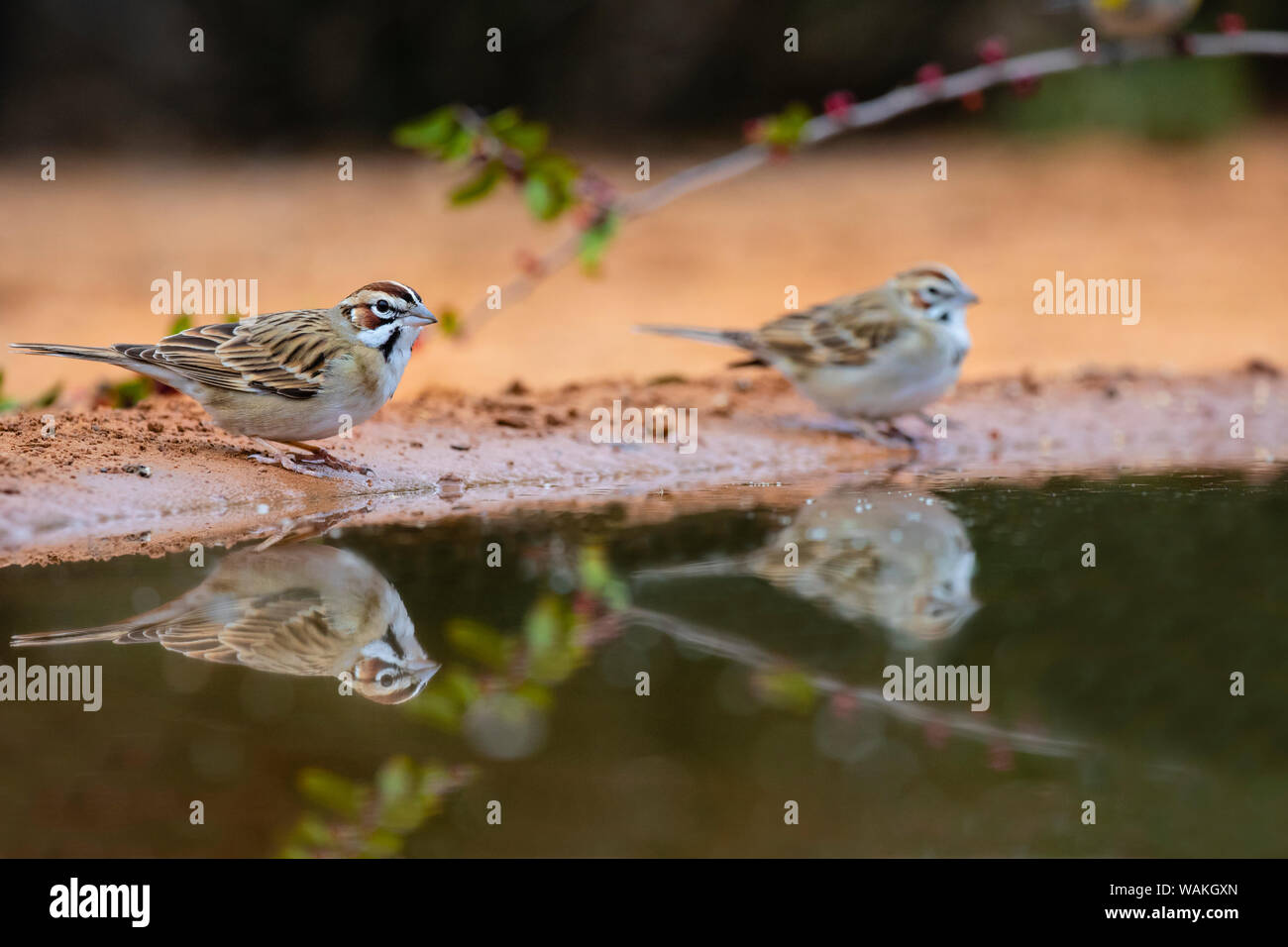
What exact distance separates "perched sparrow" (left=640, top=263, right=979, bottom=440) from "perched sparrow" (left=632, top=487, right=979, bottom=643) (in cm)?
138

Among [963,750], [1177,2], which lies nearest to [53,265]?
[1177,2]

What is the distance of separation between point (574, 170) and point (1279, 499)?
12.7 ft

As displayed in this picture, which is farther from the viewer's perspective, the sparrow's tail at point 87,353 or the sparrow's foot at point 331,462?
the sparrow's foot at point 331,462

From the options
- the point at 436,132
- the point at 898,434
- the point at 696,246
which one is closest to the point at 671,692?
the point at 898,434

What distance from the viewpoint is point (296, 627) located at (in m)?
4.25

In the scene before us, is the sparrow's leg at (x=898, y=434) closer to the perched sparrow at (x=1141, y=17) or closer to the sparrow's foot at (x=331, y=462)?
the sparrow's foot at (x=331, y=462)

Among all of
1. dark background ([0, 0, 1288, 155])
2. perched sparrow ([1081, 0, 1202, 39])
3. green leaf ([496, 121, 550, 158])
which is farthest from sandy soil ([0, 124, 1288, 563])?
perched sparrow ([1081, 0, 1202, 39])

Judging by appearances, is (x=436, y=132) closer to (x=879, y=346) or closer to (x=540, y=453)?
(x=540, y=453)

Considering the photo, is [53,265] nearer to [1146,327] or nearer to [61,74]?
[61,74]

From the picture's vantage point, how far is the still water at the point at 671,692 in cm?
300

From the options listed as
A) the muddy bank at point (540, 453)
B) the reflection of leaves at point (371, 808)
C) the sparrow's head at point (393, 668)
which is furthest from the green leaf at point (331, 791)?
the muddy bank at point (540, 453)

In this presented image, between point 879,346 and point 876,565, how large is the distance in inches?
101

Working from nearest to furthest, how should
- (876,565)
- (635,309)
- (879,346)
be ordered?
(876,565), (879,346), (635,309)

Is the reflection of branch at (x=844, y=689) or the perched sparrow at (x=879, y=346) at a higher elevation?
the perched sparrow at (x=879, y=346)
